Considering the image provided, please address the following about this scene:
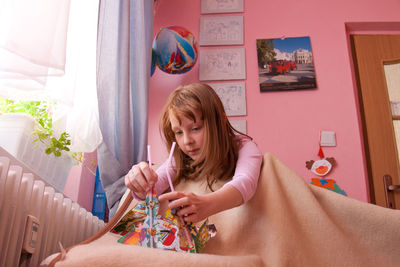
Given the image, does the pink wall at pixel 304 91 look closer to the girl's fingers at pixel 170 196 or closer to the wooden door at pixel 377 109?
the wooden door at pixel 377 109

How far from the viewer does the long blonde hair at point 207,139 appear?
101 cm

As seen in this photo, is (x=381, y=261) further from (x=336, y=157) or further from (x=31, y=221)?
(x=336, y=157)

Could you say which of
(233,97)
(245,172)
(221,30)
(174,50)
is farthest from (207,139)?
(221,30)

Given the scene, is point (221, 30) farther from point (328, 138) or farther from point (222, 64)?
point (328, 138)

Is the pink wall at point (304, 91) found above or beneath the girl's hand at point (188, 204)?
above

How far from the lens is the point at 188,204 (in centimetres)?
70

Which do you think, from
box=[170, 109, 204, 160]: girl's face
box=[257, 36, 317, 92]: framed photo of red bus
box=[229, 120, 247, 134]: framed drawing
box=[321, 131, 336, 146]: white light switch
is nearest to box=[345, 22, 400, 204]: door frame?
box=[321, 131, 336, 146]: white light switch

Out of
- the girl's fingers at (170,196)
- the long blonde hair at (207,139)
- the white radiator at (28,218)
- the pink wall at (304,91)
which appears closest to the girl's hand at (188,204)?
the girl's fingers at (170,196)

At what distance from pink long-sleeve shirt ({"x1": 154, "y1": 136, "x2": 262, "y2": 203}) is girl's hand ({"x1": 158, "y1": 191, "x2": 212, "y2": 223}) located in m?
0.07

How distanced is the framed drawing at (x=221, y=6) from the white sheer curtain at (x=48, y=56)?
135cm

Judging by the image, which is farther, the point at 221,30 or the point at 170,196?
the point at 221,30

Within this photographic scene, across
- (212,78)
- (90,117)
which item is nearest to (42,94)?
(90,117)

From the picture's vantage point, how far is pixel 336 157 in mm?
1965

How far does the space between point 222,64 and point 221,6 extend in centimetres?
48
